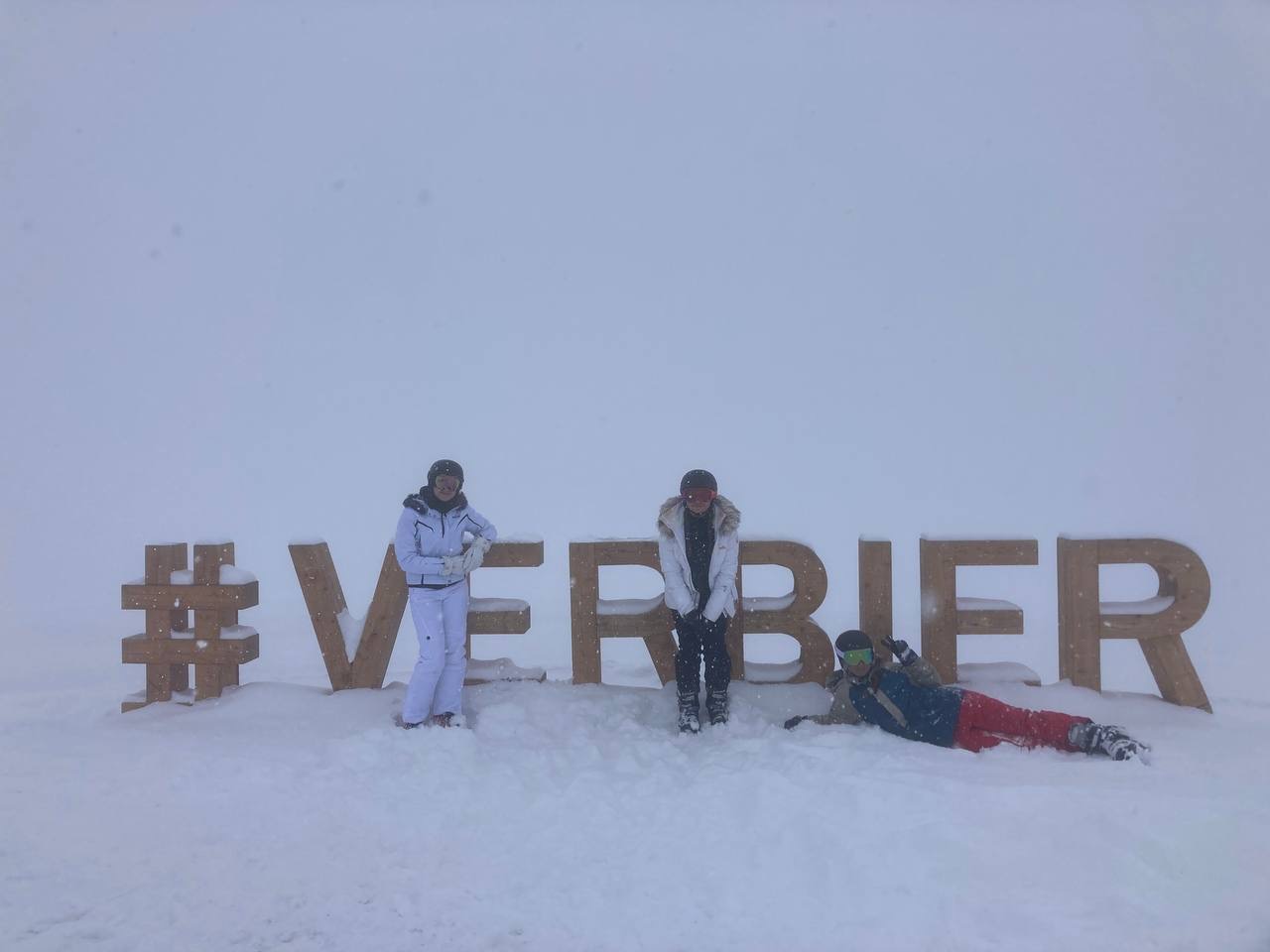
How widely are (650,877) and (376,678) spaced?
3969 mm

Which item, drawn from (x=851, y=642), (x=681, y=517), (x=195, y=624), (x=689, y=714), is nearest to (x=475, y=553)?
(x=681, y=517)

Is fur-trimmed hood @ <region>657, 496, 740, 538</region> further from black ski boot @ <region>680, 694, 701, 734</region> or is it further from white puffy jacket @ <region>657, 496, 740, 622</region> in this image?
black ski boot @ <region>680, 694, 701, 734</region>

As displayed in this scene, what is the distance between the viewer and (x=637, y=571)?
91.4ft

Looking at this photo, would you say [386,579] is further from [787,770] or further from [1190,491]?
[1190,491]

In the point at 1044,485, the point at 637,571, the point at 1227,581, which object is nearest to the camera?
the point at 1227,581

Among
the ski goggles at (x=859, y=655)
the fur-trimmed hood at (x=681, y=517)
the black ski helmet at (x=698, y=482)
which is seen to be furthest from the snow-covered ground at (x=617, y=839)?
the black ski helmet at (x=698, y=482)

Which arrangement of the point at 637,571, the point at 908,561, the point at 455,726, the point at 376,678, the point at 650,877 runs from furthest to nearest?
the point at 908,561 < the point at 637,571 < the point at 376,678 < the point at 455,726 < the point at 650,877

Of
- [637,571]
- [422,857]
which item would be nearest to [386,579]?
[422,857]

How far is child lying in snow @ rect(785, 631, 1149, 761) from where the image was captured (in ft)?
17.4

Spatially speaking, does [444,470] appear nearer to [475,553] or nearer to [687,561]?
[475,553]

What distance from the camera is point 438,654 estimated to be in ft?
19.8

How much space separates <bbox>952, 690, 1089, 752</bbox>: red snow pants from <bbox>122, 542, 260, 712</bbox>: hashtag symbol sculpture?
250 inches

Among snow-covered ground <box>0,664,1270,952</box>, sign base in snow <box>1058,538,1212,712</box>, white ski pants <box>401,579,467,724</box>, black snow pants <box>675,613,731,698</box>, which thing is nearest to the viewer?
snow-covered ground <box>0,664,1270,952</box>

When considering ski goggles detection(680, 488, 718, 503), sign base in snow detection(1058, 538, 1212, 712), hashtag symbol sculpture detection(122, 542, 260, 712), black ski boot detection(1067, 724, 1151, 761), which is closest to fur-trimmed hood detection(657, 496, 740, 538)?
ski goggles detection(680, 488, 718, 503)
